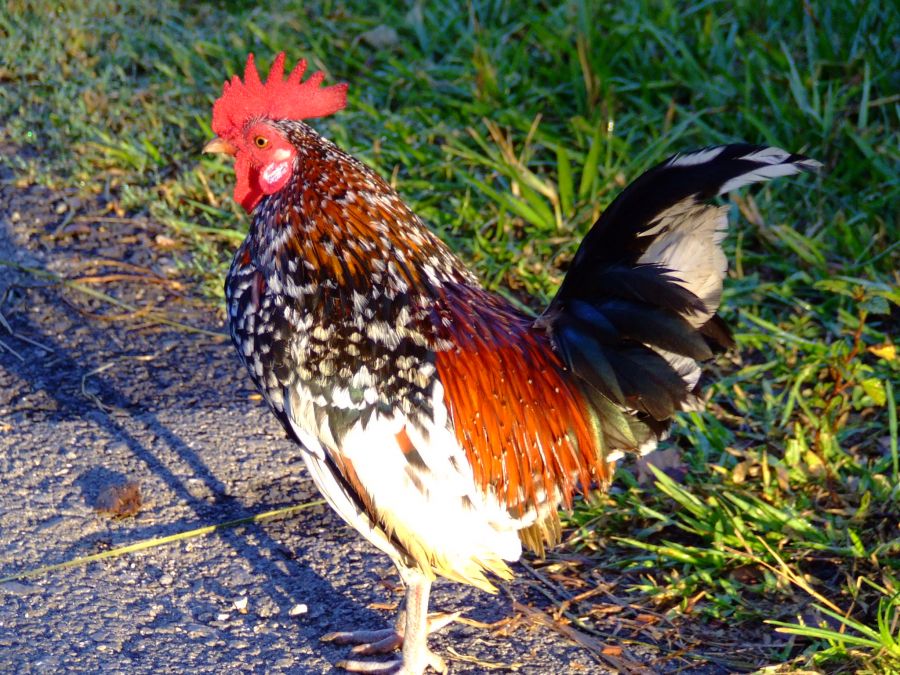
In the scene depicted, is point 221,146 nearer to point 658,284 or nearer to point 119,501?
point 119,501

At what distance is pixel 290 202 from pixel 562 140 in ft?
9.37

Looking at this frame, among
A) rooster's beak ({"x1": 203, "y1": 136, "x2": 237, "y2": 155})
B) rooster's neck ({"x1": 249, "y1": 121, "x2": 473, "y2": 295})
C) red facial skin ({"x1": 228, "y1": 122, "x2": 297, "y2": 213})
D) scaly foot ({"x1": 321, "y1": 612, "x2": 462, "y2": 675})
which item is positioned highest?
rooster's beak ({"x1": 203, "y1": 136, "x2": 237, "y2": 155})

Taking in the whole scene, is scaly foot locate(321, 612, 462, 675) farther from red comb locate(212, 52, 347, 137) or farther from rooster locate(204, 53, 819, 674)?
red comb locate(212, 52, 347, 137)

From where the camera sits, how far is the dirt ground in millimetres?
3334

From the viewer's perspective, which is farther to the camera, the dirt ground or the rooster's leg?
the dirt ground

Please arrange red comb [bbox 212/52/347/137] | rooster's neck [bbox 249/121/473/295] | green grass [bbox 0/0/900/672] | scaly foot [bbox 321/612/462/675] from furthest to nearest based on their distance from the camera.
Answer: green grass [bbox 0/0/900/672] < red comb [bbox 212/52/347/137] < scaly foot [bbox 321/612/462/675] < rooster's neck [bbox 249/121/473/295]

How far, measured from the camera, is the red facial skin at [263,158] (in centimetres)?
328

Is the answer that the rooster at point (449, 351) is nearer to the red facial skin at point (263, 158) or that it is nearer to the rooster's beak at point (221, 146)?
the red facial skin at point (263, 158)

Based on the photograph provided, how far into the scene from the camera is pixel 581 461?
10.3 feet

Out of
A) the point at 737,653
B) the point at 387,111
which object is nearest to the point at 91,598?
the point at 737,653

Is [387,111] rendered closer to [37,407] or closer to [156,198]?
[156,198]

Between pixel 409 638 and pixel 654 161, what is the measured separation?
10.2ft

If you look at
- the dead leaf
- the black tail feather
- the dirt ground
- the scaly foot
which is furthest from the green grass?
the dead leaf

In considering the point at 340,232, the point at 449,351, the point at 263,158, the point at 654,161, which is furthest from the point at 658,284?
the point at 654,161
